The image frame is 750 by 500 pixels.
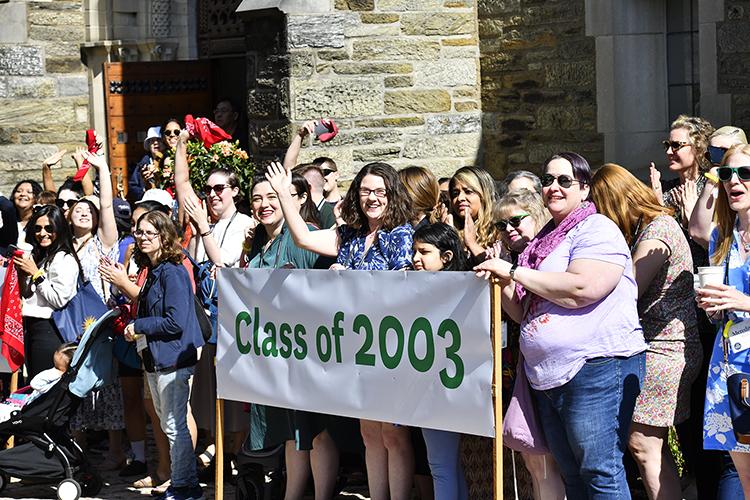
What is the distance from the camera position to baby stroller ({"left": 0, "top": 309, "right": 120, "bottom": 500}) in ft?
26.5

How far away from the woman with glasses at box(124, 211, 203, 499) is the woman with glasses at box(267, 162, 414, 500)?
1097 millimetres

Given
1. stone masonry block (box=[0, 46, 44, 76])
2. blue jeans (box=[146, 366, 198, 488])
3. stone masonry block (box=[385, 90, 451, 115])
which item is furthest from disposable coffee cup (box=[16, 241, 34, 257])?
stone masonry block (box=[0, 46, 44, 76])

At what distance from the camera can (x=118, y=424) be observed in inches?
349

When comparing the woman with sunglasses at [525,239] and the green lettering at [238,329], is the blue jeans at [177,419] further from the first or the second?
the woman with sunglasses at [525,239]

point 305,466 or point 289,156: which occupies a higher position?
point 289,156

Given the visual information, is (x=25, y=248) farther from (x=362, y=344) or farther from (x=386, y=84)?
(x=362, y=344)

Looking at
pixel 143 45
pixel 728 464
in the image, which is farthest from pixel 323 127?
pixel 143 45

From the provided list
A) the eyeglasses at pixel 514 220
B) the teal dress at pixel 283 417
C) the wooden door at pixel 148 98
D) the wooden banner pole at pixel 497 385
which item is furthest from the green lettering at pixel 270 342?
the wooden door at pixel 148 98

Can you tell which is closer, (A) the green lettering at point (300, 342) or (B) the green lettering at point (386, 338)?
(B) the green lettering at point (386, 338)

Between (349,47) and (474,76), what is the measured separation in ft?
3.90

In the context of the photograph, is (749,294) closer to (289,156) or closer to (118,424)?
(289,156)

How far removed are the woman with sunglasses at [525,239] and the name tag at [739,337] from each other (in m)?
1.09

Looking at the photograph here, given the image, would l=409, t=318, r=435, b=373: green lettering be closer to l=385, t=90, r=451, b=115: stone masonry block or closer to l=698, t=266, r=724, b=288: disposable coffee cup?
l=698, t=266, r=724, b=288: disposable coffee cup

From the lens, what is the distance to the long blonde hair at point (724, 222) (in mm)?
5461
